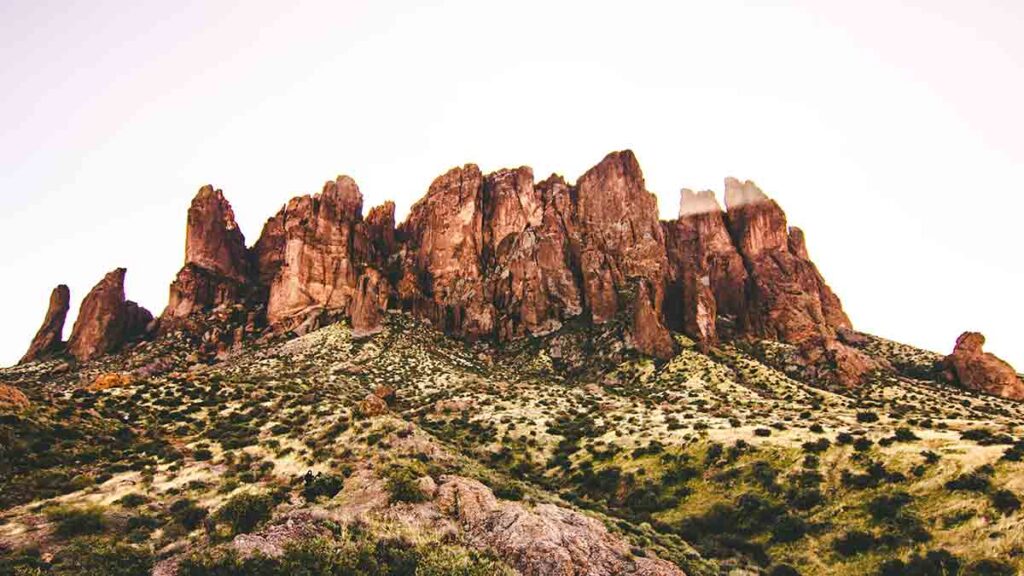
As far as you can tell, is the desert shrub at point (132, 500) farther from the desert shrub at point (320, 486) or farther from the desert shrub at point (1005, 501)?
the desert shrub at point (1005, 501)

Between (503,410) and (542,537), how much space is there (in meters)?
38.7

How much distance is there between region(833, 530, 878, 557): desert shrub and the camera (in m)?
26.6

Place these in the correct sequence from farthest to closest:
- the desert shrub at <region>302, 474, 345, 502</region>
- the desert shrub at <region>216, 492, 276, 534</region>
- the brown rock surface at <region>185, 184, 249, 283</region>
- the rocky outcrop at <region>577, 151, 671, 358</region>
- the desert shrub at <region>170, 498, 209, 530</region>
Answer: the brown rock surface at <region>185, 184, 249, 283</region> < the rocky outcrop at <region>577, 151, 671, 358</region> < the desert shrub at <region>302, 474, 345, 502</region> < the desert shrub at <region>170, 498, 209, 530</region> < the desert shrub at <region>216, 492, 276, 534</region>

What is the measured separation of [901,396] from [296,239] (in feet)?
407

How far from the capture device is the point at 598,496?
39656 mm

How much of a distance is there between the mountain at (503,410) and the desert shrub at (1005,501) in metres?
0.09

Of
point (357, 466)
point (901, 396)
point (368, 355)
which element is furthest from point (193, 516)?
point (901, 396)

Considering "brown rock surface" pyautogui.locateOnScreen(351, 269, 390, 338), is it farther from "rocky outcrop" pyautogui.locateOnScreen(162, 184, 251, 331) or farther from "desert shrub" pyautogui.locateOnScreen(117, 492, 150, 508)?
"desert shrub" pyautogui.locateOnScreen(117, 492, 150, 508)

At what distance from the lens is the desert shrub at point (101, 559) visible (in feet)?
66.4

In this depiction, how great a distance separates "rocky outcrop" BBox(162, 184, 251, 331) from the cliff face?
34cm

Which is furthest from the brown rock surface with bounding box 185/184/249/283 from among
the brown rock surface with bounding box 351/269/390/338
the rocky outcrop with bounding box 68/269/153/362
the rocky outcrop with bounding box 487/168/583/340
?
the rocky outcrop with bounding box 487/168/583/340

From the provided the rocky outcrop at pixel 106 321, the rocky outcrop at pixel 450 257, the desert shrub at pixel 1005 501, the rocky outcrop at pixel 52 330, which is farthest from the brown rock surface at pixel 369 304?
the desert shrub at pixel 1005 501

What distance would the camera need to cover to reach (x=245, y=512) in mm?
25828

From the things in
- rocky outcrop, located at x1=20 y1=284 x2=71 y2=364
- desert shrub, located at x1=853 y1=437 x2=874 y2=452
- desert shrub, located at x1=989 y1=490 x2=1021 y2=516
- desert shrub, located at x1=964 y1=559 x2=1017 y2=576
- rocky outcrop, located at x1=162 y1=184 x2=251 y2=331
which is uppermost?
rocky outcrop, located at x1=162 y1=184 x2=251 y2=331
